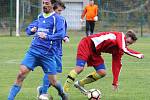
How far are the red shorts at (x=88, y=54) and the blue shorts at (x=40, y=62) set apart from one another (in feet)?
4.30

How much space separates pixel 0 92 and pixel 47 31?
247 centimetres

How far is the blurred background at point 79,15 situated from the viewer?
1385 inches

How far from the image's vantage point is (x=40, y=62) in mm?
9555

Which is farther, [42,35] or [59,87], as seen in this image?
[59,87]

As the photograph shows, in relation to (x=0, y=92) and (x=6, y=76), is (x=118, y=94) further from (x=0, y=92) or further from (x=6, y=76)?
(x=6, y=76)

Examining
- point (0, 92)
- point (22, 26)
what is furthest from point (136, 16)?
point (0, 92)

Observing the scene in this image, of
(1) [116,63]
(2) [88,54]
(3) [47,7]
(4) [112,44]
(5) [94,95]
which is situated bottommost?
(5) [94,95]

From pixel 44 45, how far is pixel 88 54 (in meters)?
1.53

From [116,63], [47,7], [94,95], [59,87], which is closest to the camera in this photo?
[47,7]

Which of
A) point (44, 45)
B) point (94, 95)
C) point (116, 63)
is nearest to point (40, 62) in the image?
point (44, 45)

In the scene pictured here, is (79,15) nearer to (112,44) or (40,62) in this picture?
(112,44)

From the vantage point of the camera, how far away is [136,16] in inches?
1494

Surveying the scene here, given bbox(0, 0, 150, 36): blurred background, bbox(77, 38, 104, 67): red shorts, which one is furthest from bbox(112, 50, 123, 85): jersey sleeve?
bbox(0, 0, 150, 36): blurred background

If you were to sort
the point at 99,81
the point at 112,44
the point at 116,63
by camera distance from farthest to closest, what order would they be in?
1. the point at 99,81
2. the point at 116,63
3. the point at 112,44
